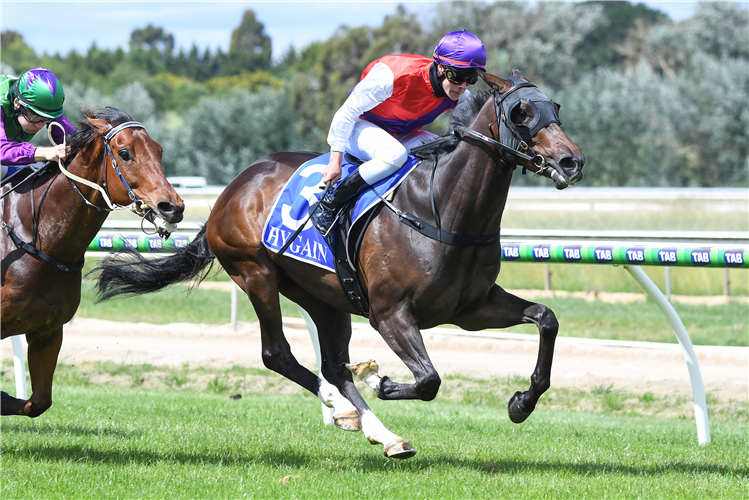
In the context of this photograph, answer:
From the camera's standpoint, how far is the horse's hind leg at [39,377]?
4.79 m

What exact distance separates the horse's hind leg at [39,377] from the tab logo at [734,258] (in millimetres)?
3638

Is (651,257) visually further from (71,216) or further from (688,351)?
(71,216)

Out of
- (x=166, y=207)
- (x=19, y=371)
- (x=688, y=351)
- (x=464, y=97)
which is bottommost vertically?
(x=19, y=371)

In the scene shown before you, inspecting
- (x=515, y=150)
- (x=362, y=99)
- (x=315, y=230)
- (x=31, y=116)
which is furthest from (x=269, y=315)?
(x=515, y=150)

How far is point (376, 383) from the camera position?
4.64 metres

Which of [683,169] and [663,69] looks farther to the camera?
[663,69]

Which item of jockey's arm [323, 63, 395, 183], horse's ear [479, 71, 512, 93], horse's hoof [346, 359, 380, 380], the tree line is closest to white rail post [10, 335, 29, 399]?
horse's hoof [346, 359, 380, 380]

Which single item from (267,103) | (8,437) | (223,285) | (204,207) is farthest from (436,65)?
(267,103)

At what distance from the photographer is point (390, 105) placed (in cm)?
478

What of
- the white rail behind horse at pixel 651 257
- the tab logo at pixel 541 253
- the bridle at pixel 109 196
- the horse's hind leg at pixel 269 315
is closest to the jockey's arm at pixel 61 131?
the bridle at pixel 109 196

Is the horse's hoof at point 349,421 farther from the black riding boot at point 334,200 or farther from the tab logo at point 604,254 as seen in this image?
the tab logo at point 604,254

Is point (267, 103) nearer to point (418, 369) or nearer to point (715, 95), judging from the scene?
point (715, 95)

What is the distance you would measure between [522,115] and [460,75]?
489 mm

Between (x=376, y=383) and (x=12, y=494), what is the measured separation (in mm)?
1776
